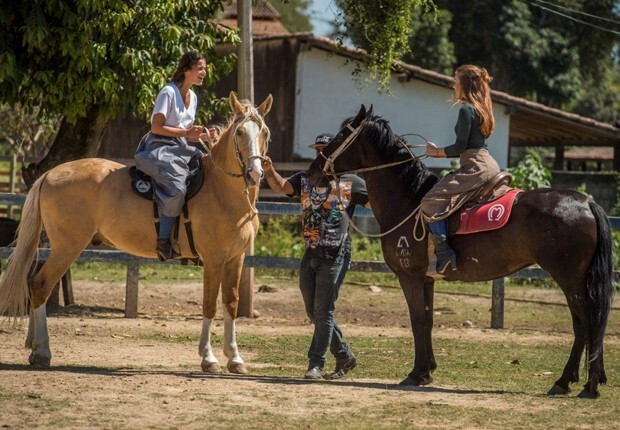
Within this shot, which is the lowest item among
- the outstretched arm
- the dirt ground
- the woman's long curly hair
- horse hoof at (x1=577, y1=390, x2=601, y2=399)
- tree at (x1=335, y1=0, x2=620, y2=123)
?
the dirt ground

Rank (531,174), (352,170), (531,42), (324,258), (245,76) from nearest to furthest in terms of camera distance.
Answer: (324,258), (352,170), (245,76), (531,174), (531,42)

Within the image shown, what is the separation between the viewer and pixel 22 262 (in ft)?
31.3

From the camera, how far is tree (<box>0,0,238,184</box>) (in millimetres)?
12562

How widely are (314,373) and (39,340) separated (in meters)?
2.58

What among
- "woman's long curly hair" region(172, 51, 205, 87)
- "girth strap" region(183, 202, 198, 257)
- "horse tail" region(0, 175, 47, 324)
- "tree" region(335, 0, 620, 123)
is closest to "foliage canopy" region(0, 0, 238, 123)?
"horse tail" region(0, 175, 47, 324)

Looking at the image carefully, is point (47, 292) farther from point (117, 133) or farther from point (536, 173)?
point (117, 133)

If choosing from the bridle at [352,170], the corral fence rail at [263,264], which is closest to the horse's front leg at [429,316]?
the bridle at [352,170]

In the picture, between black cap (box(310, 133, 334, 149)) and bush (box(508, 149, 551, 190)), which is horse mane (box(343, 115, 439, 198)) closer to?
black cap (box(310, 133, 334, 149))

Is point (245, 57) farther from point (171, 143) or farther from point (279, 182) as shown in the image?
point (279, 182)

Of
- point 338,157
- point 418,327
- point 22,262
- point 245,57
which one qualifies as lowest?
point 418,327

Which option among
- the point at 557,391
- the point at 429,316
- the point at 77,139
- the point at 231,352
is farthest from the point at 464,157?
the point at 77,139

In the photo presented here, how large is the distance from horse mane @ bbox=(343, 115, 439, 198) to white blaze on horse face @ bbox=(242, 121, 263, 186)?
31.3 inches

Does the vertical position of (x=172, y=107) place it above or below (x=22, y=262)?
above

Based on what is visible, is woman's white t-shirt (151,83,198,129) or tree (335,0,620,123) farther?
tree (335,0,620,123)
